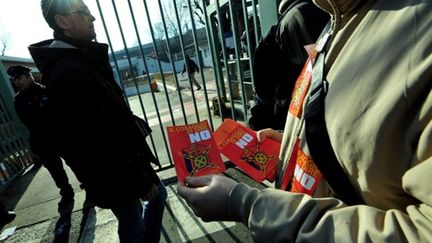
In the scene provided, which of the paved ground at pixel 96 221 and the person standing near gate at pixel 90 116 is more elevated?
the person standing near gate at pixel 90 116

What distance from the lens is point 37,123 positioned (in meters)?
3.47

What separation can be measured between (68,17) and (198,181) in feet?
4.68

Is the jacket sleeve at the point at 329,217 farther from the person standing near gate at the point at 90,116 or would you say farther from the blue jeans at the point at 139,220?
the blue jeans at the point at 139,220

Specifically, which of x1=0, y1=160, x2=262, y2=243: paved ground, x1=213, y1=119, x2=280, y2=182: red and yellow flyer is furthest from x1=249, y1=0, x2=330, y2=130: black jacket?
x1=0, y1=160, x2=262, y2=243: paved ground

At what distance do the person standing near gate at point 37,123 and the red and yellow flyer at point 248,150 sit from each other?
9.60ft

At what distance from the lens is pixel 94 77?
65.8 inches

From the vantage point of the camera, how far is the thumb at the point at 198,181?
36.1 inches

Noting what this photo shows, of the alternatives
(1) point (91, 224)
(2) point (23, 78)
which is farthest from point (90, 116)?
(2) point (23, 78)

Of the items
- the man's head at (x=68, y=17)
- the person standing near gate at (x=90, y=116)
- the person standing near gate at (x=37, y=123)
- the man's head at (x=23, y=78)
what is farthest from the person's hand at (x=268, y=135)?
the man's head at (x=23, y=78)

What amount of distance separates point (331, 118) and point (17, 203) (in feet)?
16.1

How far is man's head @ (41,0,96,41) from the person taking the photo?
5.68 ft

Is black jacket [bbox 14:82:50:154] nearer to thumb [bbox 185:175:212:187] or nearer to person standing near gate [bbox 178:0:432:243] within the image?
thumb [bbox 185:175:212:187]

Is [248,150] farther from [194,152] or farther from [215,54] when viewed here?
[215,54]

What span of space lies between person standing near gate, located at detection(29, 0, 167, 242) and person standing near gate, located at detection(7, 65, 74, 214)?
196 cm
